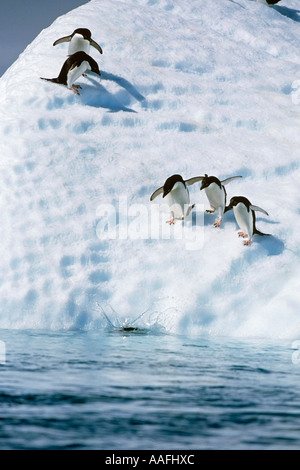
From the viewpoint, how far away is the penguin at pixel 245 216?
6891mm

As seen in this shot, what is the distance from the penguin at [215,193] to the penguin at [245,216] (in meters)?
0.27

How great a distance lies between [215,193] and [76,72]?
119 inches

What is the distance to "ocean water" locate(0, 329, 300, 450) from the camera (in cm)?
259

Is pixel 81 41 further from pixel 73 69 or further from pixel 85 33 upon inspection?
pixel 73 69

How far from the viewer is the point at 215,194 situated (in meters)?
7.28

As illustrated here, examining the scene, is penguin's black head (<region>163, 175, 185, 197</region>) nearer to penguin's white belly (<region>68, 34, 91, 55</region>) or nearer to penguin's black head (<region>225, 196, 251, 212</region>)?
penguin's black head (<region>225, 196, 251, 212</region>)

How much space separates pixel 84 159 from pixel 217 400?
5081mm

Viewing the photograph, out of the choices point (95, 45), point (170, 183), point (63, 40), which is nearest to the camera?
point (170, 183)

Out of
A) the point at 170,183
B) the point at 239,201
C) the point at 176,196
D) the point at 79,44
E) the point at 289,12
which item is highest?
the point at 289,12

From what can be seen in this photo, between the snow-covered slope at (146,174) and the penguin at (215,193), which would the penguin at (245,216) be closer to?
the snow-covered slope at (146,174)


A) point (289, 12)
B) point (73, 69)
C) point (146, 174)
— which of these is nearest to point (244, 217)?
point (146, 174)

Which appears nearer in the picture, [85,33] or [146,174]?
[146,174]

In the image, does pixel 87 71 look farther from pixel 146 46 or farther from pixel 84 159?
pixel 84 159

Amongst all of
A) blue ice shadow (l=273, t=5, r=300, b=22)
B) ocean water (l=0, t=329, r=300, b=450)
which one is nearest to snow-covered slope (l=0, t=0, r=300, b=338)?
ocean water (l=0, t=329, r=300, b=450)
